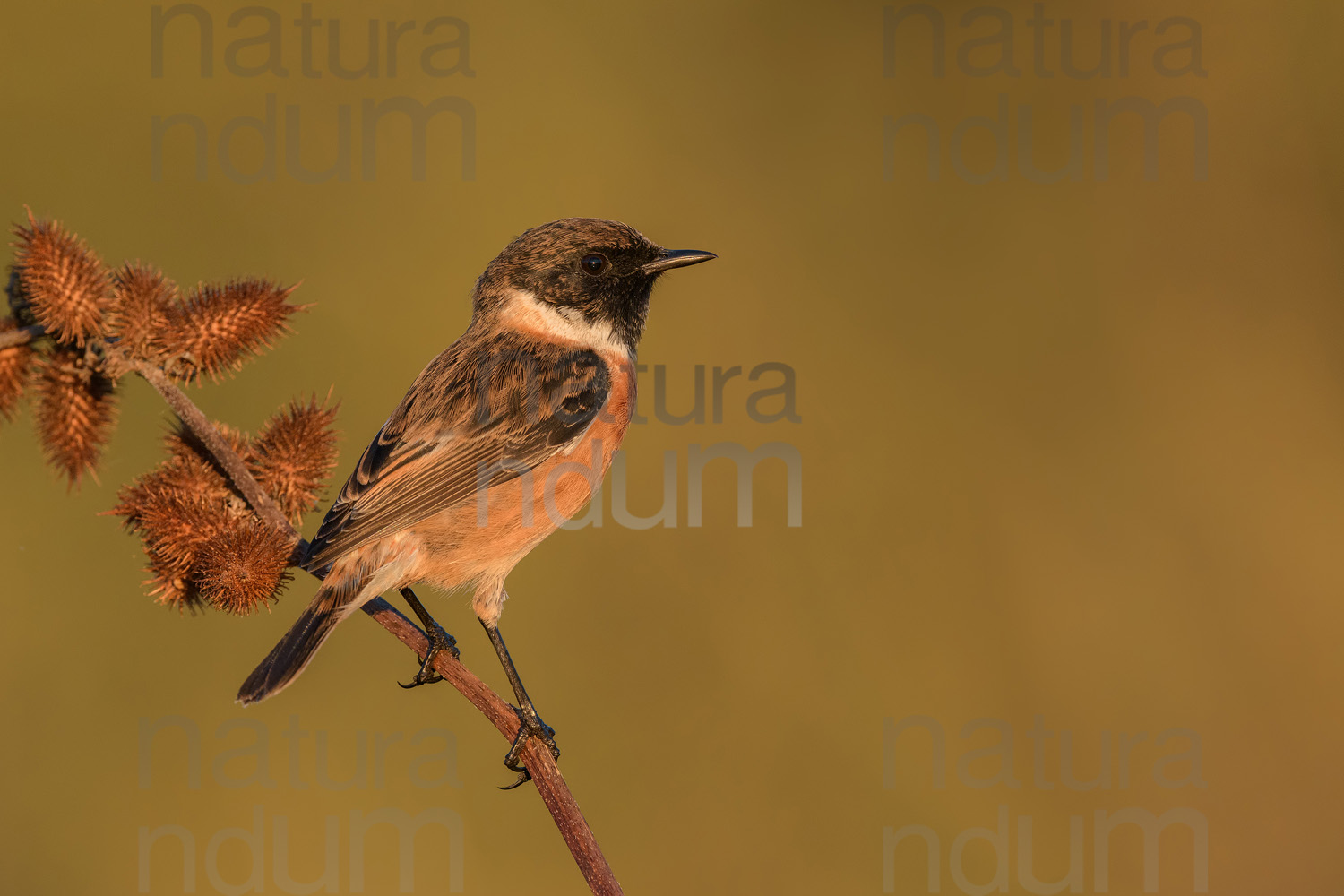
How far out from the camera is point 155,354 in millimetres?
2607

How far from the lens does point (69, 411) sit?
265cm

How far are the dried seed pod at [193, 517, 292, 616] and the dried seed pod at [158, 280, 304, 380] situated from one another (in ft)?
1.59

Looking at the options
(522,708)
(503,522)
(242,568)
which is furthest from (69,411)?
(522,708)

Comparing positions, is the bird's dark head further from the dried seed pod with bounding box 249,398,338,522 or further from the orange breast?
the dried seed pod with bounding box 249,398,338,522

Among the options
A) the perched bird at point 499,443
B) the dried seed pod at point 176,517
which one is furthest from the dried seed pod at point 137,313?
the perched bird at point 499,443

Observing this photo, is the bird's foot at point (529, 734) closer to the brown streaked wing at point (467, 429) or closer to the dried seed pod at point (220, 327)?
the brown streaked wing at point (467, 429)

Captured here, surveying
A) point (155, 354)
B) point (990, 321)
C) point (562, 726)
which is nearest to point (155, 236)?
point (155, 354)

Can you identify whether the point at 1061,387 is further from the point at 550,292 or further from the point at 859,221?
the point at 550,292

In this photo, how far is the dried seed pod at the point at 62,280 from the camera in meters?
2.42

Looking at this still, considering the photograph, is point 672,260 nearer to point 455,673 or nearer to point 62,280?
point 455,673

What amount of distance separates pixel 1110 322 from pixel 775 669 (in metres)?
Result: 2.79

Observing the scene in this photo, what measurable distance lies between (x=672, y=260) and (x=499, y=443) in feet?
2.78

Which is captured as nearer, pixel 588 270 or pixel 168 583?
pixel 168 583

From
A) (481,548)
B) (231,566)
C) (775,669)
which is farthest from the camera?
(775,669)
